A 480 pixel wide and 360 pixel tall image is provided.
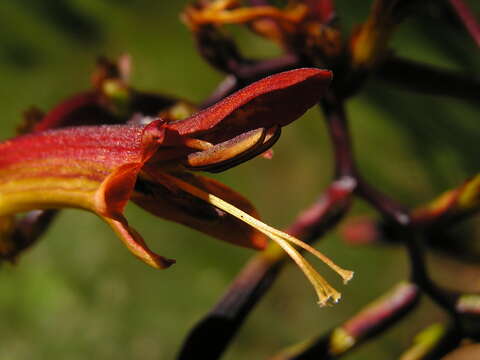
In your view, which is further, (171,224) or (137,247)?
(171,224)

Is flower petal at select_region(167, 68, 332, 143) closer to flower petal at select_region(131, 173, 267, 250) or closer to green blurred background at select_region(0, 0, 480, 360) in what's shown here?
flower petal at select_region(131, 173, 267, 250)

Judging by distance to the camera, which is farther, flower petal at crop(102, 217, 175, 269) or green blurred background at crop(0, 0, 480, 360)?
green blurred background at crop(0, 0, 480, 360)

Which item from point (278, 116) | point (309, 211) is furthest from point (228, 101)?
point (309, 211)

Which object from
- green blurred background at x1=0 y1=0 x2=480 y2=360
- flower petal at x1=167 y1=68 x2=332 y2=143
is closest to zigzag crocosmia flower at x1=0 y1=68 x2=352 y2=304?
flower petal at x1=167 y1=68 x2=332 y2=143

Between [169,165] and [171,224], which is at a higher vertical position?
[169,165]

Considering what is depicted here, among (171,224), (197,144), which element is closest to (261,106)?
(197,144)

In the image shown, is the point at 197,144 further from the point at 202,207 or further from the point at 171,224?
the point at 171,224
